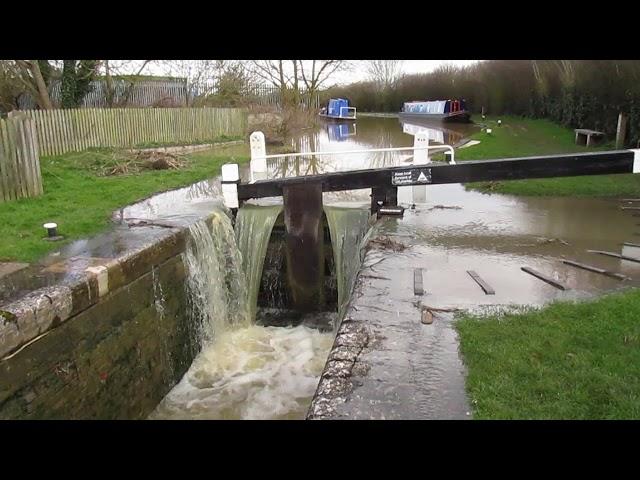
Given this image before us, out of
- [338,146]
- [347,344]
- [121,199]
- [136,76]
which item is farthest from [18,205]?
[136,76]

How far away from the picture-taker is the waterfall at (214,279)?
25.2ft

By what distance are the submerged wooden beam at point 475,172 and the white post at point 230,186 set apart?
0.44m

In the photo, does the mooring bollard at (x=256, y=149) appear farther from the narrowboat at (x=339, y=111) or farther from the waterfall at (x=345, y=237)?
the narrowboat at (x=339, y=111)

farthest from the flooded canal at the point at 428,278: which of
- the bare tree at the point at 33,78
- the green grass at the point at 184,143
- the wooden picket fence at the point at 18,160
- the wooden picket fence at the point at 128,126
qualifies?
the bare tree at the point at 33,78

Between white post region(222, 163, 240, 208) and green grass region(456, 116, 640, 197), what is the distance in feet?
17.6

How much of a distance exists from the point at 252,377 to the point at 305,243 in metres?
2.53

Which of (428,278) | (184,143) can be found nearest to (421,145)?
(428,278)

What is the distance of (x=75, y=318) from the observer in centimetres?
518

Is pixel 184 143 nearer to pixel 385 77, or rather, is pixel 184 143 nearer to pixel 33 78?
pixel 33 78

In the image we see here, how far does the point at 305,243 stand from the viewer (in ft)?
28.3

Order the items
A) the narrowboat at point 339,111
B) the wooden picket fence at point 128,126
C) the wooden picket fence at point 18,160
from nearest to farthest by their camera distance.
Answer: the wooden picket fence at point 18,160 → the wooden picket fence at point 128,126 → the narrowboat at point 339,111

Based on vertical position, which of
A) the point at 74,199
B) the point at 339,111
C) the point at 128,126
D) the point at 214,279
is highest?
the point at 339,111

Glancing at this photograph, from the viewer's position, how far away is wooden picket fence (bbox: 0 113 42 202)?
838cm

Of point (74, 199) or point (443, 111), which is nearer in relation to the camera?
point (74, 199)
